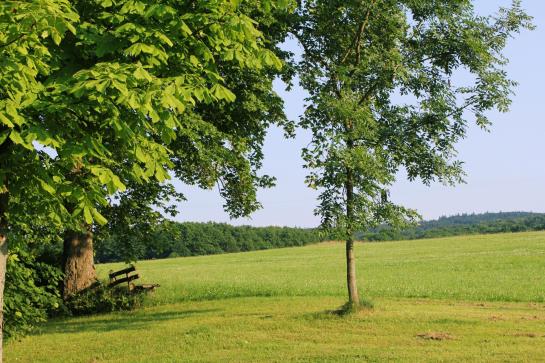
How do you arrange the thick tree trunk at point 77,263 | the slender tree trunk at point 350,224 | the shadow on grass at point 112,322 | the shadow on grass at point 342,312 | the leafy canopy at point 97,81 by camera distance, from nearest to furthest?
the leafy canopy at point 97,81 → the slender tree trunk at point 350,224 → the shadow on grass at point 342,312 → the shadow on grass at point 112,322 → the thick tree trunk at point 77,263

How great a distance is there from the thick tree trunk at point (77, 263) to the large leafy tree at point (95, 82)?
18589 mm

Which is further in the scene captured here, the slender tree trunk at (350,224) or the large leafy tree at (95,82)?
the slender tree trunk at (350,224)

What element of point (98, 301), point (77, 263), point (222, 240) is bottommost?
point (98, 301)

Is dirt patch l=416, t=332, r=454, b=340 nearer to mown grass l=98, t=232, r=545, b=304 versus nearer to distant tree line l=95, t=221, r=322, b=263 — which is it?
mown grass l=98, t=232, r=545, b=304

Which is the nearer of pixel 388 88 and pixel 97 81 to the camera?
pixel 97 81

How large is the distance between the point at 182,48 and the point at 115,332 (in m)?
13.5

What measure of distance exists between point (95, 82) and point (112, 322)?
1791 centimetres

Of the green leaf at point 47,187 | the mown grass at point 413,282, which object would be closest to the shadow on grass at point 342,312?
the mown grass at point 413,282

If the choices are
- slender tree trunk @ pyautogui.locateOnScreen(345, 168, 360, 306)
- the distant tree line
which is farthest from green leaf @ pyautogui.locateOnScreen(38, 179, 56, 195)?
the distant tree line

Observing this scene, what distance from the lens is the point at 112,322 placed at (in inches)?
964

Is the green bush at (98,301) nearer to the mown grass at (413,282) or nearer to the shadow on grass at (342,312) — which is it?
the mown grass at (413,282)

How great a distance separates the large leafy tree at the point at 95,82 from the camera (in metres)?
8.48

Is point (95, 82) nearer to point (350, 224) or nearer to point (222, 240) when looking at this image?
point (350, 224)

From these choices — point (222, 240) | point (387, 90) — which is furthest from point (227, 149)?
point (222, 240)
